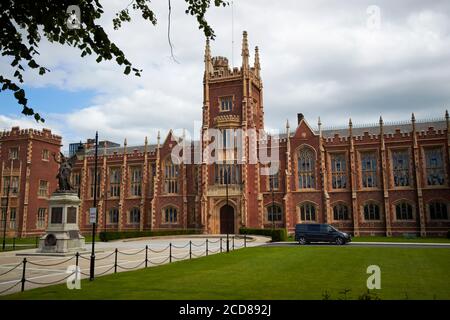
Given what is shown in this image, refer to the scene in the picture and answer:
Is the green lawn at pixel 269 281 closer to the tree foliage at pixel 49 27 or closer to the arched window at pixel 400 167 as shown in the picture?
the tree foliage at pixel 49 27

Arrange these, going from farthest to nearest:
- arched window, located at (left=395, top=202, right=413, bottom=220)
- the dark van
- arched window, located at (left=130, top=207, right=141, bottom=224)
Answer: arched window, located at (left=130, top=207, right=141, bottom=224), arched window, located at (left=395, top=202, right=413, bottom=220), the dark van

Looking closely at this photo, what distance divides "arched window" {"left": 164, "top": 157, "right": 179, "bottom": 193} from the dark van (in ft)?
81.5

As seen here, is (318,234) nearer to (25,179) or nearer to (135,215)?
(135,215)

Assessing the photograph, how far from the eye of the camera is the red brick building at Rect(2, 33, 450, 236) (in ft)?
140

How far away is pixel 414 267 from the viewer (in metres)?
16.3

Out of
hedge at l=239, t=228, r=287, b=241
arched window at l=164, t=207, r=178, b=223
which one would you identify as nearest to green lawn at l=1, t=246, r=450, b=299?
hedge at l=239, t=228, r=287, b=241

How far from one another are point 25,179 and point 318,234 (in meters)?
40.7

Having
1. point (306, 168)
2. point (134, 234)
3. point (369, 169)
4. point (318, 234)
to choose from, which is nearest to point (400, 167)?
point (369, 169)

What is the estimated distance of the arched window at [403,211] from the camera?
4253cm

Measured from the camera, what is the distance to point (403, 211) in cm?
4281

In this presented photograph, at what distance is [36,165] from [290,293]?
51.5 meters

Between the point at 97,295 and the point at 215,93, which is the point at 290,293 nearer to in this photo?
the point at 97,295

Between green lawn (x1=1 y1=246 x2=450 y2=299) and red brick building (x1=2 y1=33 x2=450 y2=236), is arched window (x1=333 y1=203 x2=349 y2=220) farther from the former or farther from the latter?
green lawn (x1=1 y1=246 x2=450 y2=299)
